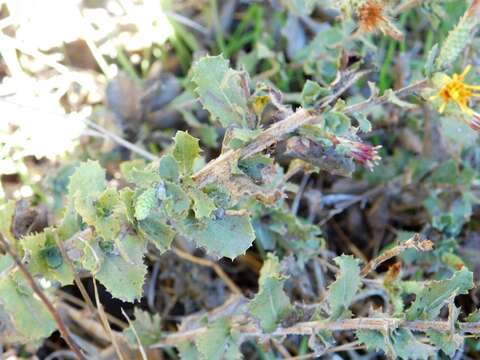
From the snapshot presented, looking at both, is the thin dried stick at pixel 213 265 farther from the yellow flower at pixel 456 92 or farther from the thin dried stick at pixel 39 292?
the yellow flower at pixel 456 92

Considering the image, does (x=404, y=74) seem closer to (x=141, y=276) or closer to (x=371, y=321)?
(x=371, y=321)

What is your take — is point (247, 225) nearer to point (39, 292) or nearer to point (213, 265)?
point (39, 292)

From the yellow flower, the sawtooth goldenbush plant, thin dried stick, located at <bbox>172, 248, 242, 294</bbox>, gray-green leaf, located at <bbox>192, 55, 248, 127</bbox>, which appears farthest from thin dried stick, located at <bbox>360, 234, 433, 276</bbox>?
thin dried stick, located at <bbox>172, 248, 242, 294</bbox>

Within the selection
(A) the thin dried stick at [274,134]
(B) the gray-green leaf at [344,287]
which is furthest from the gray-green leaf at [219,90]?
(B) the gray-green leaf at [344,287]

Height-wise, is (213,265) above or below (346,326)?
below

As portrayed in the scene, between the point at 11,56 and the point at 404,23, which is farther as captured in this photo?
the point at 404,23

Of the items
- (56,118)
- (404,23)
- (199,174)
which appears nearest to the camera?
(199,174)

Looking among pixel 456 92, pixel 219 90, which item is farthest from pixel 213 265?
pixel 456 92

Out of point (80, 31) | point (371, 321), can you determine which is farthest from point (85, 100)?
point (371, 321)
